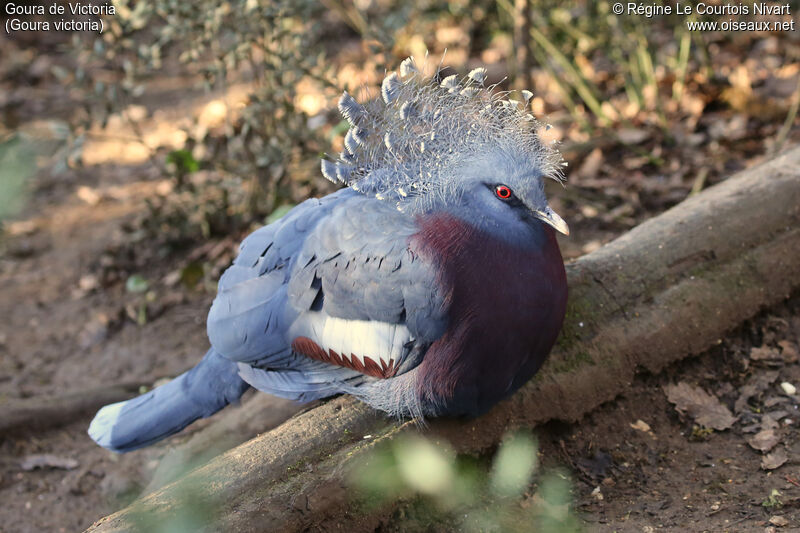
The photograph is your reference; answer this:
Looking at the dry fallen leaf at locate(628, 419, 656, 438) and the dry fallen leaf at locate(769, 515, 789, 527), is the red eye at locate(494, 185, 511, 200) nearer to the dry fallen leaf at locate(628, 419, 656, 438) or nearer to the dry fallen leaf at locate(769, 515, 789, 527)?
the dry fallen leaf at locate(628, 419, 656, 438)

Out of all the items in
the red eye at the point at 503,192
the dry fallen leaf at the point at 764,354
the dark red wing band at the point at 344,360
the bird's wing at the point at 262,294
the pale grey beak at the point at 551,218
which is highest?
the red eye at the point at 503,192

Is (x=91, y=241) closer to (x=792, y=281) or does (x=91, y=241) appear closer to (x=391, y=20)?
(x=391, y=20)

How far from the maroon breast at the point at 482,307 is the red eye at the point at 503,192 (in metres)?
0.11

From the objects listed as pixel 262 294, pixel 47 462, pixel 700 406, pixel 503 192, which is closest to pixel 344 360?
pixel 262 294

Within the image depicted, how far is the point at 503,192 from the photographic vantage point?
2092 millimetres

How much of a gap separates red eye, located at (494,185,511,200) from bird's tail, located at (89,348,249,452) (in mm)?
1053

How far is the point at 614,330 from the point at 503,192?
76 centimetres

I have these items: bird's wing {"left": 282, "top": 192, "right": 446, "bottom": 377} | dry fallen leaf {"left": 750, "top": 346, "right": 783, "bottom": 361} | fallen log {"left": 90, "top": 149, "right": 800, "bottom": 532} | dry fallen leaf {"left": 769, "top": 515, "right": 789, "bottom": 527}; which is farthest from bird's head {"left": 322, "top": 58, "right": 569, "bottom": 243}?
dry fallen leaf {"left": 750, "top": 346, "right": 783, "bottom": 361}

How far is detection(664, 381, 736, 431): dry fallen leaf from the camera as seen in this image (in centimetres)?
246

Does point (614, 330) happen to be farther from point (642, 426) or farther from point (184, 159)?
point (184, 159)

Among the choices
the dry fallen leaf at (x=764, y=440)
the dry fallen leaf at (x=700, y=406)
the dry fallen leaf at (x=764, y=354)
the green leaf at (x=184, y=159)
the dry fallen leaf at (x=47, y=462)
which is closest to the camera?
the dry fallen leaf at (x=764, y=440)

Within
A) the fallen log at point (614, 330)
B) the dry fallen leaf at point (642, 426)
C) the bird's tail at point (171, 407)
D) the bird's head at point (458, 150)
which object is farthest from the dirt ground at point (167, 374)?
the bird's head at point (458, 150)

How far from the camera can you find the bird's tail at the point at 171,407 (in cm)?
251

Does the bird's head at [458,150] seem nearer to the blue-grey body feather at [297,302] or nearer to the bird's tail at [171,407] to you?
the blue-grey body feather at [297,302]
